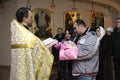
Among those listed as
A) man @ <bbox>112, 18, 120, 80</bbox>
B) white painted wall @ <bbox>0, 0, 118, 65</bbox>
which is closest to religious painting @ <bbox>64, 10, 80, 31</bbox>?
white painted wall @ <bbox>0, 0, 118, 65</bbox>

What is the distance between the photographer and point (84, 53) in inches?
175

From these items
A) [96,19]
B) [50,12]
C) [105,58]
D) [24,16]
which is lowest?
[105,58]

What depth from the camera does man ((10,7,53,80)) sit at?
3.90 m

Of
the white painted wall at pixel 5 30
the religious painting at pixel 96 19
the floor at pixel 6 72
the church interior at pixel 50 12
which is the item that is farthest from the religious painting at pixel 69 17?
the floor at pixel 6 72

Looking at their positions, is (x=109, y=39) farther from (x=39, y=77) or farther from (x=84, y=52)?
(x=39, y=77)

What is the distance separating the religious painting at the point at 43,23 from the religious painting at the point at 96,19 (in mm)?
2710

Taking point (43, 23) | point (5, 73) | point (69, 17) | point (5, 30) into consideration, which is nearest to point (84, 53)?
point (5, 73)

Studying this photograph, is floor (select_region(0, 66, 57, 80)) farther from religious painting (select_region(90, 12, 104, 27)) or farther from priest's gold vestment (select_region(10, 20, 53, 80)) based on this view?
priest's gold vestment (select_region(10, 20, 53, 80))

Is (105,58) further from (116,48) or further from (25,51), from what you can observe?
(25,51)

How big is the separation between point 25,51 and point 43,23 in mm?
10462

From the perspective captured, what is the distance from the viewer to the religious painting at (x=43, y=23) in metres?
14.0

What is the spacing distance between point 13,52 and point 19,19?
1.37 feet

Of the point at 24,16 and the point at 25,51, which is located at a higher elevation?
the point at 24,16

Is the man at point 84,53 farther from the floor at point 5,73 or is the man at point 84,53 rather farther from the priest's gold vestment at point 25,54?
the floor at point 5,73
